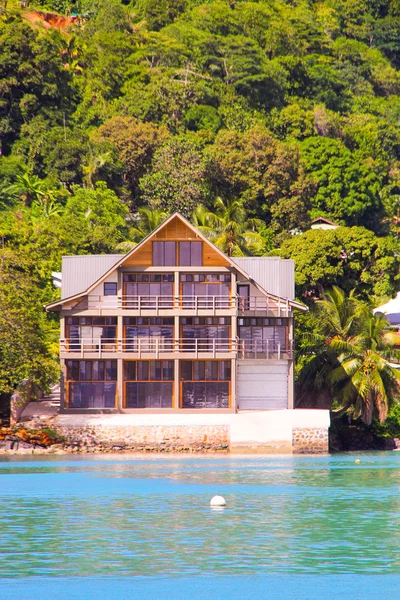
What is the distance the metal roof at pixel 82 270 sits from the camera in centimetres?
6656

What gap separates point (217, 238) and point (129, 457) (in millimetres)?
27250

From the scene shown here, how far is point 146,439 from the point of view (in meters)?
58.8

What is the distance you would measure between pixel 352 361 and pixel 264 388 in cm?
508

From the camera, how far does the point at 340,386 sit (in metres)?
65.5

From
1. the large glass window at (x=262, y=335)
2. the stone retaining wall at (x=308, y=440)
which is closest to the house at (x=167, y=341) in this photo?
the large glass window at (x=262, y=335)

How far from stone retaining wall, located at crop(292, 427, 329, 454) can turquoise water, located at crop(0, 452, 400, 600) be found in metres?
5.88

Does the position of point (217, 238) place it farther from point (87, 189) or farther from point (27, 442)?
point (27, 442)

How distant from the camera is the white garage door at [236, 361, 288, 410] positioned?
64750mm

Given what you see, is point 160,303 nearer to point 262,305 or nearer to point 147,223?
point 262,305

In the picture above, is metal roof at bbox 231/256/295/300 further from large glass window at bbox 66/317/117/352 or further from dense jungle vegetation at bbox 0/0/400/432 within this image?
large glass window at bbox 66/317/117/352

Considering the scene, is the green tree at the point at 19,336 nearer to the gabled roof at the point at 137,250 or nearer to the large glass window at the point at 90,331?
the gabled roof at the point at 137,250

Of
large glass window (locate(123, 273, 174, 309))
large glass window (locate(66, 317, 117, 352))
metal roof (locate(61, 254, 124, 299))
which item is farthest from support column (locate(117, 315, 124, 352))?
metal roof (locate(61, 254, 124, 299))

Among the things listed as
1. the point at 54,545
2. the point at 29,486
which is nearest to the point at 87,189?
the point at 29,486

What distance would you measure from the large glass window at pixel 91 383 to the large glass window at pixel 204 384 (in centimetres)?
384
